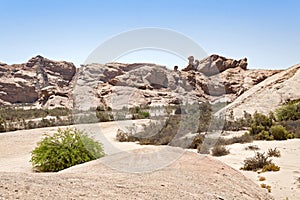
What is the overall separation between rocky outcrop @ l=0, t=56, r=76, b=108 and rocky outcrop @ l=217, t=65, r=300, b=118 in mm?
39660

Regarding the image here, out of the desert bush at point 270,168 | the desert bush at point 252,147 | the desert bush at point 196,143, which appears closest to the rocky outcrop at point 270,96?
the desert bush at point 196,143

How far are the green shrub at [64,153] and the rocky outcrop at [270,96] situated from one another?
18.8 meters

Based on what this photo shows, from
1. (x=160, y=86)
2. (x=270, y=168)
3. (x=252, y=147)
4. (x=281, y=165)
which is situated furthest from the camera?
(x=160, y=86)

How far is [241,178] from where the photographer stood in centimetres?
952

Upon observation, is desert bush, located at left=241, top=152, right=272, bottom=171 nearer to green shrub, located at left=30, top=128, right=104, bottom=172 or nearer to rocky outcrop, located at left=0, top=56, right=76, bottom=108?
green shrub, located at left=30, top=128, right=104, bottom=172

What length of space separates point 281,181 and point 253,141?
836cm

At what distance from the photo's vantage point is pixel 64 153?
44.5 feet

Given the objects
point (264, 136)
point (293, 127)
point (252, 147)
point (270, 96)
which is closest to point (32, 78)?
point (270, 96)

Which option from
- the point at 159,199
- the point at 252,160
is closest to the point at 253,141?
the point at 252,160

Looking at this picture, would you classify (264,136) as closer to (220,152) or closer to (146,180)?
(220,152)

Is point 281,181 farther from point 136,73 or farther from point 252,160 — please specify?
point 136,73

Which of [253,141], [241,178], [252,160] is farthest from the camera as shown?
[253,141]

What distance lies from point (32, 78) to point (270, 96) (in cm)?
6101

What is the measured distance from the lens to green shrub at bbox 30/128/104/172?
1343 cm
